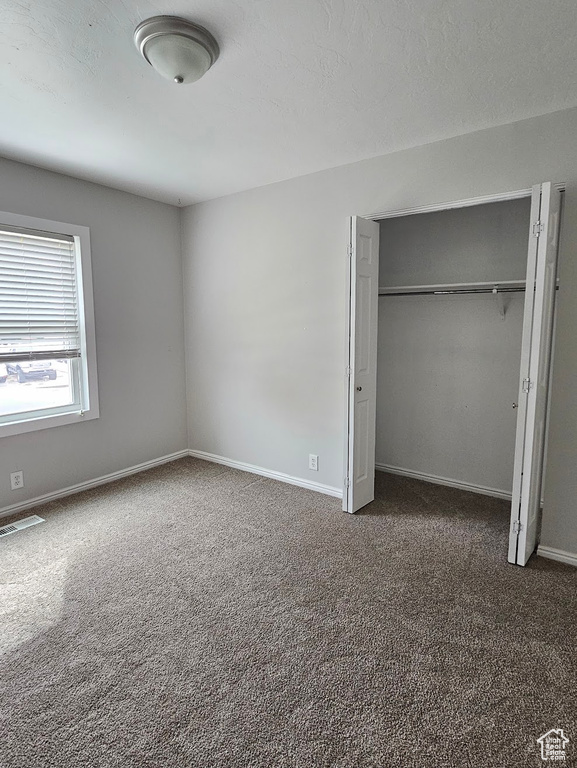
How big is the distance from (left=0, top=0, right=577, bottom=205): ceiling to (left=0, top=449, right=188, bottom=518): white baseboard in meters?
2.66

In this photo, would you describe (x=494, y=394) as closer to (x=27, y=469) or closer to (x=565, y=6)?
(x=565, y=6)

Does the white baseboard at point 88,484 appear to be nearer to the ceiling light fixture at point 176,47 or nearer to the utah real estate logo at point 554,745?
the ceiling light fixture at point 176,47

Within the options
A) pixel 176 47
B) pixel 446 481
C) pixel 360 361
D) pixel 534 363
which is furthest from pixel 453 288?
pixel 176 47

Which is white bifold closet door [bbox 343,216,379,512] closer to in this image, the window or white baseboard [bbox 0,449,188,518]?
white baseboard [bbox 0,449,188,518]

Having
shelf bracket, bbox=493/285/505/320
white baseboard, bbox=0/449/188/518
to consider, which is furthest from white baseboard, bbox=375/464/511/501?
white baseboard, bbox=0/449/188/518

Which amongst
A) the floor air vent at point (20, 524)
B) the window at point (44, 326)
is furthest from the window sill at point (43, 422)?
the floor air vent at point (20, 524)

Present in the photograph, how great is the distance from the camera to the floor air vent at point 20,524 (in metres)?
3.09

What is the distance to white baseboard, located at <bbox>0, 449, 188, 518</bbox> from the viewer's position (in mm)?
3400

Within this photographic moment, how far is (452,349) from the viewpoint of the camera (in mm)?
3850

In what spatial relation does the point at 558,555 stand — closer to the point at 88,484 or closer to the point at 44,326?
the point at 88,484

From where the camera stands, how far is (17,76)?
2.07 m

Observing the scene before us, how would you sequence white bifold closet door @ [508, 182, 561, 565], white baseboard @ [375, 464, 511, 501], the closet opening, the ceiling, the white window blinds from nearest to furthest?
the ceiling, white bifold closet door @ [508, 182, 561, 565], the closet opening, the white window blinds, white baseboard @ [375, 464, 511, 501]

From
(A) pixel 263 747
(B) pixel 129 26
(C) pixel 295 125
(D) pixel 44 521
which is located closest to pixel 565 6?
(C) pixel 295 125

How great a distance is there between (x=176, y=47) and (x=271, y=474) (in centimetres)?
329
